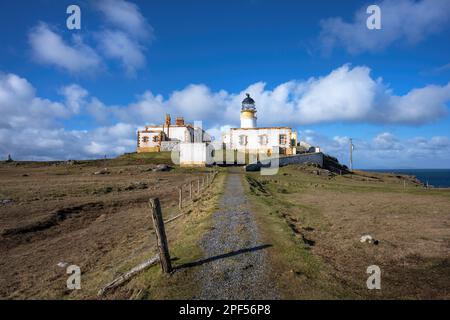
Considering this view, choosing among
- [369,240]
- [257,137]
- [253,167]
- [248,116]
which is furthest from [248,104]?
[369,240]

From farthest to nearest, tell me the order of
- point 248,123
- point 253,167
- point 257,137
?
point 248,123 < point 257,137 < point 253,167

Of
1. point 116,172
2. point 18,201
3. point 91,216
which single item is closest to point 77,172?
point 116,172

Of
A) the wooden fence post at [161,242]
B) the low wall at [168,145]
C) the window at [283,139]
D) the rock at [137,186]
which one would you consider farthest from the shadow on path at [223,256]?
the low wall at [168,145]

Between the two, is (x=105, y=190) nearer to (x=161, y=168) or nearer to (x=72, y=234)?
(x=72, y=234)

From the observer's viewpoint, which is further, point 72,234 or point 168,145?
point 168,145

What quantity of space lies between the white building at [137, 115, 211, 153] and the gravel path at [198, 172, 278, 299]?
54215 mm

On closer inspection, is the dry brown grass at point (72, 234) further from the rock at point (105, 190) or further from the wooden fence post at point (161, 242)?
the wooden fence post at point (161, 242)

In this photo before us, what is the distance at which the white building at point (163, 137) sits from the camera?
6988 centimetres

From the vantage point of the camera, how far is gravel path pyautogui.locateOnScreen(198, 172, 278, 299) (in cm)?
868

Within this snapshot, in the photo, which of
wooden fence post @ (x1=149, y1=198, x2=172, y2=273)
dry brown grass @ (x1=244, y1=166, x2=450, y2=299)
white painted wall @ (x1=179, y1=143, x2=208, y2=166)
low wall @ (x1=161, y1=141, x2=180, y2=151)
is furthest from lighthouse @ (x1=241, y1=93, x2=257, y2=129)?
wooden fence post @ (x1=149, y1=198, x2=172, y2=273)

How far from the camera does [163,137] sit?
2781 inches

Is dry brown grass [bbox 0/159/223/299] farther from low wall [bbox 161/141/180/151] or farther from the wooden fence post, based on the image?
low wall [bbox 161/141/180/151]

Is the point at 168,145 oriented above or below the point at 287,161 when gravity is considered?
above

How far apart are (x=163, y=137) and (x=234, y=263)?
61982mm
